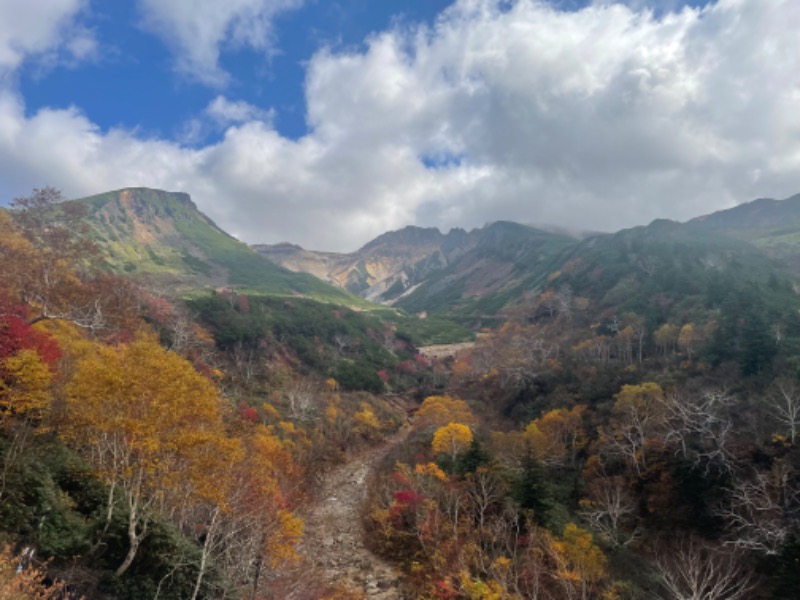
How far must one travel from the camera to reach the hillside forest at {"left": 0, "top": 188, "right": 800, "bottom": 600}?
749 inches

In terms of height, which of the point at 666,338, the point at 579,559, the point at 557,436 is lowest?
the point at 557,436

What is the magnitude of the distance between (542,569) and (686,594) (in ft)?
25.9

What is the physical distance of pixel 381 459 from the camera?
5522cm

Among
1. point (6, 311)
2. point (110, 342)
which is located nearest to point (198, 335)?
point (110, 342)

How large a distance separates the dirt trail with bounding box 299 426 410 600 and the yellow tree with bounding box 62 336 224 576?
1308 centimetres

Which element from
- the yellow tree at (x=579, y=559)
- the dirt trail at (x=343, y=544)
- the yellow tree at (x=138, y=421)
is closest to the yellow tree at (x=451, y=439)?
the dirt trail at (x=343, y=544)

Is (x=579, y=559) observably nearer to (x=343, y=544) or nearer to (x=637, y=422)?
(x=343, y=544)

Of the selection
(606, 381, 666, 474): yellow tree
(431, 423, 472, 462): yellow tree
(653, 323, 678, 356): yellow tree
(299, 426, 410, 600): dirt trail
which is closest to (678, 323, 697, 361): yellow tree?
(653, 323, 678, 356): yellow tree

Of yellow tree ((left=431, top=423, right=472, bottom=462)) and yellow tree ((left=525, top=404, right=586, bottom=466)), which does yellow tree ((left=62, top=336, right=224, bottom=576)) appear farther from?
yellow tree ((left=525, top=404, right=586, bottom=466))

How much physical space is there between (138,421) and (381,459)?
40634 millimetres

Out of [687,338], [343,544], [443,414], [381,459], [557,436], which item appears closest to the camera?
[343,544]

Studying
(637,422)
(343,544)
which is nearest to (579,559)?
(343,544)

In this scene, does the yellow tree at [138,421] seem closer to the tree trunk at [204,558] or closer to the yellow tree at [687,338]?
the tree trunk at [204,558]

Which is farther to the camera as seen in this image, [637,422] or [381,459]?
[381,459]
